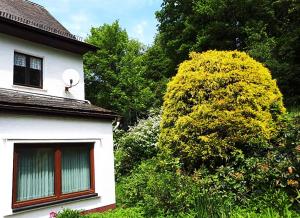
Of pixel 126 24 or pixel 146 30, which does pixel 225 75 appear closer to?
pixel 126 24

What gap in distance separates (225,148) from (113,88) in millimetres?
25639

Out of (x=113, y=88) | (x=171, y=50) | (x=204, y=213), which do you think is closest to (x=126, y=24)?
(x=113, y=88)

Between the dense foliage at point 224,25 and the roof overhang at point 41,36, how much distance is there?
1202cm

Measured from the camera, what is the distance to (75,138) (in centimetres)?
1005

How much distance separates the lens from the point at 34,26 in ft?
36.7

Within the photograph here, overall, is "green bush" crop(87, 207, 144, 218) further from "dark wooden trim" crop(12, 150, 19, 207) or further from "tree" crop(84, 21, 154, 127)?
"tree" crop(84, 21, 154, 127)

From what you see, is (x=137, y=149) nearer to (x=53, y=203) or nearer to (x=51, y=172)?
(x=51, y=172)

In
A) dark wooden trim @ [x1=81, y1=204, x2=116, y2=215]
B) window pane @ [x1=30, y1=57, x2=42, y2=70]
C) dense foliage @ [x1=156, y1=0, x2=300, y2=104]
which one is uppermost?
dense foliage @ [x1=156, y1=0, x2=300, y2=104]

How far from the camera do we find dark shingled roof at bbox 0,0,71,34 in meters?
12.6

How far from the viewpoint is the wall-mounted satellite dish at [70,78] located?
12135 mm

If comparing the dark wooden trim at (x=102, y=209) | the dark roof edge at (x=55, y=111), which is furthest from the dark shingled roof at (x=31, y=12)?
the dark wooden trim at (x=102, y=209)

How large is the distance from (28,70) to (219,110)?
6.96m

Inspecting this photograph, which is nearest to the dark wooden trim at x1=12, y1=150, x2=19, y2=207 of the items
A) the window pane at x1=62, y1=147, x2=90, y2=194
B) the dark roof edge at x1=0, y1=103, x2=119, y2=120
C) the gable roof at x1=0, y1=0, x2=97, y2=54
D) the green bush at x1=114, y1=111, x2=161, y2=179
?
the dark roof edge at x1=0, y1=103, x2=119, y2=120

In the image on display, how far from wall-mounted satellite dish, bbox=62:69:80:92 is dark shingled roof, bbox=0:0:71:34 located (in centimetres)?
215
